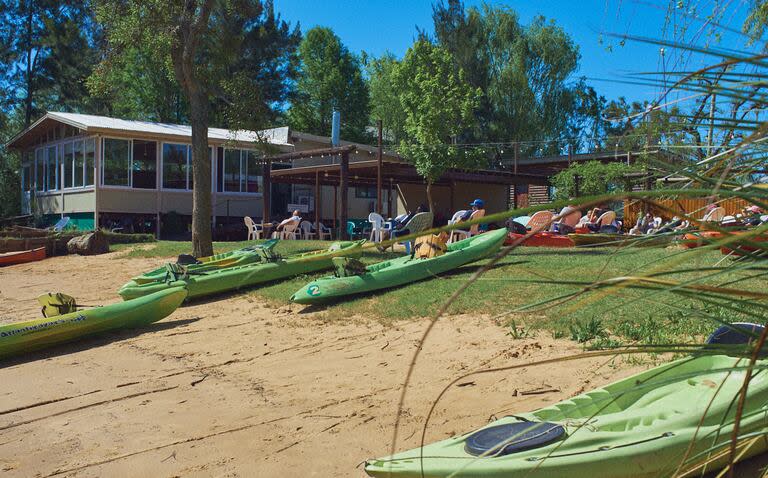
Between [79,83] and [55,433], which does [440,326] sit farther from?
[79,83]

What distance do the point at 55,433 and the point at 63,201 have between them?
21.0 m

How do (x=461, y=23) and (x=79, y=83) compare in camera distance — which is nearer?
(x=79, y=83)

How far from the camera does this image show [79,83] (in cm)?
3581

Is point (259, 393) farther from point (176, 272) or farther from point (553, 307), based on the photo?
point (176, 272)

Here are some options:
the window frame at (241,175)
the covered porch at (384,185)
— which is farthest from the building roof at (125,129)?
the covered porch at (384,185)

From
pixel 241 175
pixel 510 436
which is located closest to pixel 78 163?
pixel 241 175

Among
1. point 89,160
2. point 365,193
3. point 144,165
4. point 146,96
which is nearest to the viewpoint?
point 89,160

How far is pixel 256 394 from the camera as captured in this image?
5762 mm

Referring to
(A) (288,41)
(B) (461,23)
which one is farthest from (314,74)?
(B) (461,23)

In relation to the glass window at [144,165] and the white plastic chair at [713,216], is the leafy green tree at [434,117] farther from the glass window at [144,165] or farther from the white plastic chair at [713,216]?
the white plastic chair at [713,216]

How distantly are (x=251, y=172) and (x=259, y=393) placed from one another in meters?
20.0

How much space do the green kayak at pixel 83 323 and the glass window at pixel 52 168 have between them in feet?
60.7

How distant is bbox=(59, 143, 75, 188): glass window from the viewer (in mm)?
23453

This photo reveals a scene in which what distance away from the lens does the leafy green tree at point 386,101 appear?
1671 inches
